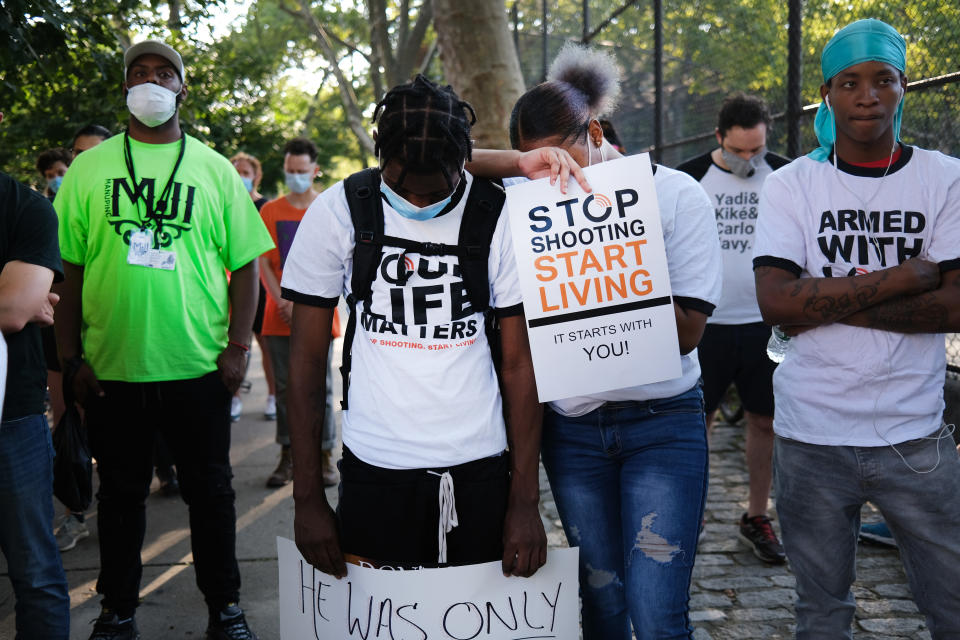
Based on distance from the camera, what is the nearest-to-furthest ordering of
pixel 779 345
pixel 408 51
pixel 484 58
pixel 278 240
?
pixel 779 345 → pixel 278 240 → pixel 484 58 → pixel 408 51

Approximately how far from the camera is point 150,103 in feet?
12.1

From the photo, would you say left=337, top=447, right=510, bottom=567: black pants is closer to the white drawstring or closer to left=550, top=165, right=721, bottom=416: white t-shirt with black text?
the white drawstring

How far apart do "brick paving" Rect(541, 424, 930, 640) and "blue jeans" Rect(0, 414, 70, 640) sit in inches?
95.5

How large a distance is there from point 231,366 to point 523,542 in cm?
175

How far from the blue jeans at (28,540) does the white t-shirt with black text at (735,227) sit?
3.22m

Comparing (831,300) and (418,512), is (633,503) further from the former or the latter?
(831,300)

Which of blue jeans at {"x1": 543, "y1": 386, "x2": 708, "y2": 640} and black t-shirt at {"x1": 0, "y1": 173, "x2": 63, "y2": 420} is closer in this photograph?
blue jeans at {"x1": 543, "y1": 386, "x2": 708, "y2": 640}

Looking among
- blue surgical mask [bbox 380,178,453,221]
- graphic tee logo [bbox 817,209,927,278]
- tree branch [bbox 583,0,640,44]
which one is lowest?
graphic tee logo [bbox 817,209,927,278]

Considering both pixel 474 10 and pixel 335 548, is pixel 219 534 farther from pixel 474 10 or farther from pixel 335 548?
pixel 474 10

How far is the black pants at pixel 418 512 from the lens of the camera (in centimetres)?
253

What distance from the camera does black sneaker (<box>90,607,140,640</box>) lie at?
3674 millimetres

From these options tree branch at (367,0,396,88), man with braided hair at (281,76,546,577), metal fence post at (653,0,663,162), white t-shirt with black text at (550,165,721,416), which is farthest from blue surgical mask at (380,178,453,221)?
tree branch at (367,0,396,88)

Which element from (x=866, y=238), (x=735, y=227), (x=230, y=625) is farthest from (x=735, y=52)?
(x=230, y=625)

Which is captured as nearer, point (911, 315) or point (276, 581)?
point (911, 315)
